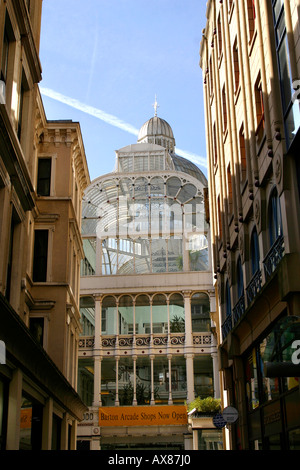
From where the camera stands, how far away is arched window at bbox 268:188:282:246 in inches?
679

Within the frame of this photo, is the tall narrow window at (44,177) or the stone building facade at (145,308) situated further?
the stone building facade at (145,308)

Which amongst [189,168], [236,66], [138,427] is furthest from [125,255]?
[236,66]

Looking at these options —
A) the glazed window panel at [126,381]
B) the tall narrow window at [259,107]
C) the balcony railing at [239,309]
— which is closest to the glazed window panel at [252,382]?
the balcony railing at [239,309]

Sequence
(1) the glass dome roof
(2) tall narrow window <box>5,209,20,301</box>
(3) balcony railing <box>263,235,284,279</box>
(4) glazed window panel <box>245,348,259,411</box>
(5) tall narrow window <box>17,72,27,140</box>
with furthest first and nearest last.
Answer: (1) the glass dome roof → (4) glazed window panel <box>245,348,259,411</box> → (5) tall narrow window <box>17,72,27,140</box> → (2) tall narrow window <box>5,209,20,301</box> → (3) balcony railing <box>263,235,284,279</box>

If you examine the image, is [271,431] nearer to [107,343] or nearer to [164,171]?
[107,343]

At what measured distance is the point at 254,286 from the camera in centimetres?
2017

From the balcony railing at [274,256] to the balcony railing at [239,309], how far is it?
4.30 m

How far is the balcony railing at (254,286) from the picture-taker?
1942 centimetres

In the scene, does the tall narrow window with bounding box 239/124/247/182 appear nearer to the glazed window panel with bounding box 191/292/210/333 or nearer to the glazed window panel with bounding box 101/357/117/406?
the glazed window panel with bounding box 191/292/210/333


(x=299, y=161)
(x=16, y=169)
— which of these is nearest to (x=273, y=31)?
(x=299, y=161)

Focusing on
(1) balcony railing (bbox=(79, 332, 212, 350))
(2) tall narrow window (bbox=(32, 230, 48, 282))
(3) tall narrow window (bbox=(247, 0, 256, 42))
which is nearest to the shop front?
(1) balcony railing (bbox=(79, 332, 212, 350))

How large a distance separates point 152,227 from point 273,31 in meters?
24.6

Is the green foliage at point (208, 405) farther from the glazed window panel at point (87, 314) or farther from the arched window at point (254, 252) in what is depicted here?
the arched window at point (254, 252)

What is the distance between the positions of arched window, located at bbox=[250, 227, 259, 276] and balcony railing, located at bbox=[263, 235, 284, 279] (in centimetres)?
228
